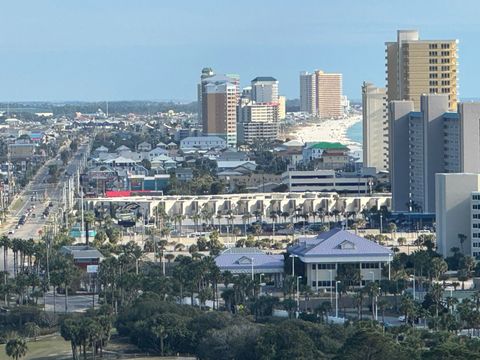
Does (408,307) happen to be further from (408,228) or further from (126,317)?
(408,228)

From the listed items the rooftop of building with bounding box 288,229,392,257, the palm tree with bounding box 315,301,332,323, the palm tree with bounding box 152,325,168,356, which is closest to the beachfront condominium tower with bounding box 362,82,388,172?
the rooftop of building with bounding box 288,229,392,257

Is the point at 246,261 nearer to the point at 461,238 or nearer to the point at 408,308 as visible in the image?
the point at 461,238

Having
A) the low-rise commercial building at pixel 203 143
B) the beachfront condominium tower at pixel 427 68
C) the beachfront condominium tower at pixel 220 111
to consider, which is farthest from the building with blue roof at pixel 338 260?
the beachfront condominium tower at pixel 220 111

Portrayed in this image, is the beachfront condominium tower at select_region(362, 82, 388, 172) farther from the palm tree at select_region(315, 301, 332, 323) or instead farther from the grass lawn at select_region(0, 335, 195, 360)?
the grass lawn at select_region(0, 335, 195, 360)

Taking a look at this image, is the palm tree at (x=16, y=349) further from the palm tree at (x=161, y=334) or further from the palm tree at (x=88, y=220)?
the palm tree at (x=88, y=220)

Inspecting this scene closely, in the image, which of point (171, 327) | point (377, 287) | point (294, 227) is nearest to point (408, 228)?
point (294, 227)
